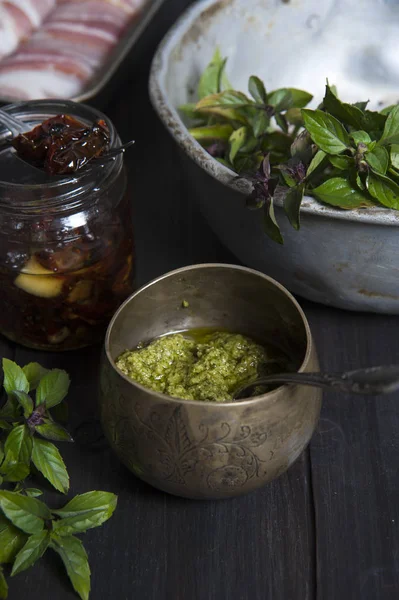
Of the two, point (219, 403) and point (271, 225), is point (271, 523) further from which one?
point (271, 225)

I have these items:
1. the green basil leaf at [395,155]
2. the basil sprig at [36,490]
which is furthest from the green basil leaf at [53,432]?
the green basil leaf at [395,155]

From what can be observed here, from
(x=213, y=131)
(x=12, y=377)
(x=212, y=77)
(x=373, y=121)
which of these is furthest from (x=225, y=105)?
(x=12, y=377)

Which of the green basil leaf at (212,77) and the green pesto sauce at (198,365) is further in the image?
the green basil leaf at (212,77)

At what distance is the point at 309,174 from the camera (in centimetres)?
89

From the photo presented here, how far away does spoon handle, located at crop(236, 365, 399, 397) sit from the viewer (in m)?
0.63

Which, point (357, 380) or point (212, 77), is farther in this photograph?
point (212, 77)

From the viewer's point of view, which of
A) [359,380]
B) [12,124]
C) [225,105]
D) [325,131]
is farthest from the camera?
[225,105]

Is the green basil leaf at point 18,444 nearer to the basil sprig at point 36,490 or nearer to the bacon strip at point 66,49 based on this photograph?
the basil sprig at point 36,490

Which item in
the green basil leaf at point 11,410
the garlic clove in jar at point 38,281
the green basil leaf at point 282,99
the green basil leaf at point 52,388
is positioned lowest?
the green basil leaf at point 11,410

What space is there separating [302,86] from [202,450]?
808mm

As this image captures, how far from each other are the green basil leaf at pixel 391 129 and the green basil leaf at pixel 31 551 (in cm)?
58

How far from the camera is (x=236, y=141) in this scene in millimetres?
1044

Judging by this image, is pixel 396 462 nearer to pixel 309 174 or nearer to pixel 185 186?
pixel 309 174

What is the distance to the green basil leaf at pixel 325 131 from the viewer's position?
86cm
